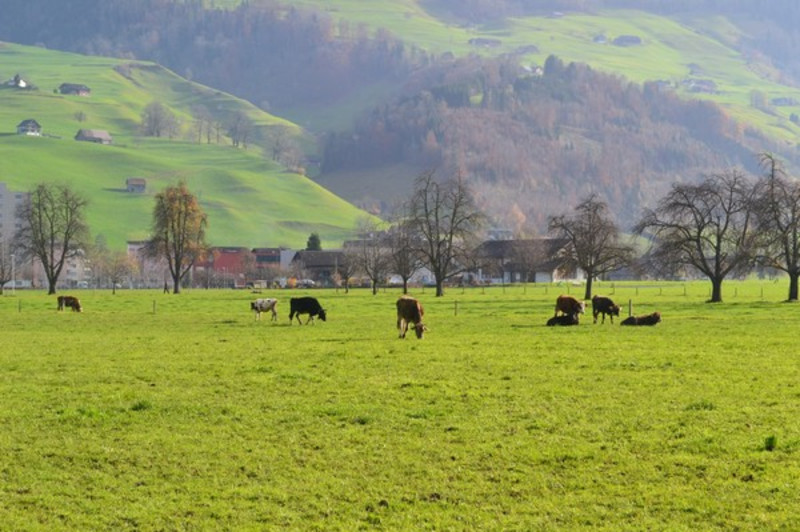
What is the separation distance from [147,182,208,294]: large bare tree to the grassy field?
256 feet

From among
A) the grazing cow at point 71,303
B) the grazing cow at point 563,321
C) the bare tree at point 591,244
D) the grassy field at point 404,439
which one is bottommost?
the grassy field at point 404,439

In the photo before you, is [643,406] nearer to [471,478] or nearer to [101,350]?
[471,478]

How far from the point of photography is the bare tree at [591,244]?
85812 millimetres

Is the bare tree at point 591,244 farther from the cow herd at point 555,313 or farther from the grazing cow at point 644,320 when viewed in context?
the grazing cow at point 644,320

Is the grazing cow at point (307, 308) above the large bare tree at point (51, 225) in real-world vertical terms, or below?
below

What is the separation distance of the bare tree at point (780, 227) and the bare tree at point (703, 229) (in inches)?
46.4

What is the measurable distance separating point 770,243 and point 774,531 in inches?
2446

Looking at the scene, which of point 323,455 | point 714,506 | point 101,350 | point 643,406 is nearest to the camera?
point 714,506

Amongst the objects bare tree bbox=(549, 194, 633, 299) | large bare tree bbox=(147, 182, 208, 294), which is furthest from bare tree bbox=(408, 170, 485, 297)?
large bare tree bbox=(147, 182, 208, 294)

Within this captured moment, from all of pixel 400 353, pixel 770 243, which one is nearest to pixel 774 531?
pixel 400 353

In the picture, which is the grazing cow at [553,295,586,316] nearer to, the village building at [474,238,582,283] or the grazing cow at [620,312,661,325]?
the grazing cow at [620,312,661,325]

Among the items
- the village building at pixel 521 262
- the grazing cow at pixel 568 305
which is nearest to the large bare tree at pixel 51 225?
the village building at pixel 521 262

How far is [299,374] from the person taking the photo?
2509 centimetres

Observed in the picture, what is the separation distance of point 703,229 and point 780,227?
259 inches
